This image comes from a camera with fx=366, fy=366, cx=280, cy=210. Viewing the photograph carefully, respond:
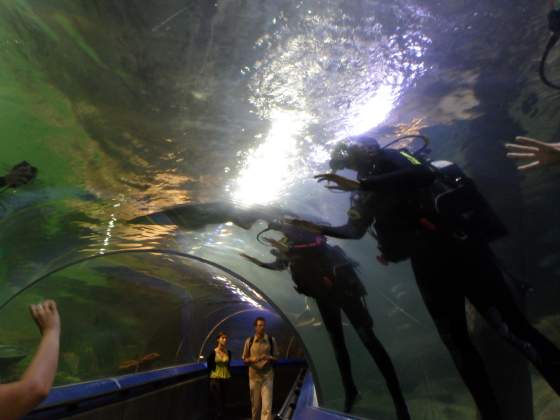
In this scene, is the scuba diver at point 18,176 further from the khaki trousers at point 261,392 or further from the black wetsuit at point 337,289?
the khaki trousers at point 261,392

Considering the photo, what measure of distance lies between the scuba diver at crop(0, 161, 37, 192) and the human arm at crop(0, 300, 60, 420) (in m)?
2.53

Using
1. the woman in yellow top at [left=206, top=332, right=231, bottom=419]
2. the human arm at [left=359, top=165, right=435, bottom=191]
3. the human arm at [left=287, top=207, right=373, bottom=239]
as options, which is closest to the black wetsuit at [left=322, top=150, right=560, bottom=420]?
the human arm at [left=359, top=165, right=435, bottom=191]

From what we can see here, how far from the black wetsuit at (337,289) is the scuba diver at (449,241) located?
1.75 metres

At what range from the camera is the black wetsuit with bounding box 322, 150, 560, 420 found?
3430 millimetres

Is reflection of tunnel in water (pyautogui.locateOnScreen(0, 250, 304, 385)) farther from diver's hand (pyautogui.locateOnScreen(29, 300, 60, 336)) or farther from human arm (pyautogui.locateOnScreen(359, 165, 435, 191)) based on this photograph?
diver's hand (pyautogui.locateOnScreen(29, 300, 60, 336))

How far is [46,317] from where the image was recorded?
1.87 meters

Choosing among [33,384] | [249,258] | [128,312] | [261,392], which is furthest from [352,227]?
[128,312]

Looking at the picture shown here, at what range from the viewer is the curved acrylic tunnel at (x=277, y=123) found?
2.59 metres

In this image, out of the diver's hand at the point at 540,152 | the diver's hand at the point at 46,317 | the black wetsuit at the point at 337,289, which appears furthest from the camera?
the black wetsuit at the point at 337,289

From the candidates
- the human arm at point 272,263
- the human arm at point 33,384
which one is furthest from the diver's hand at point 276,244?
the human arm at point 33,384

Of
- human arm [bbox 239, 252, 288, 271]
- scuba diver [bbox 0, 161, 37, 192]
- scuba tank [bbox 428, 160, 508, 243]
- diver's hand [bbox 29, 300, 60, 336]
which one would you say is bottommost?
diver's hand [bbox 29, 300, 60, 336]

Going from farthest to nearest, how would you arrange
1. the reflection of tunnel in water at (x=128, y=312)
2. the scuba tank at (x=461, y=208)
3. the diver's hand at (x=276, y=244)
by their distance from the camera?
the reflection of tunnel in water at (x=128, y=312)
the diver's hand at (x=276, y=244)
the scuba tank at (x=461, y=208)

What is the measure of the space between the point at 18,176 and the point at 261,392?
592 centimetres

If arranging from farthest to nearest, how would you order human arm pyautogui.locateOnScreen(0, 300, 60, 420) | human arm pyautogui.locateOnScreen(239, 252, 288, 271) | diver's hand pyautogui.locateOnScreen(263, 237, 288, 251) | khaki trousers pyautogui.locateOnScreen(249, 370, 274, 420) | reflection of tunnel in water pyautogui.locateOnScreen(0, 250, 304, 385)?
1. reflection of tunnel in water pyautogui.locateOnScreen(0, 250, 304, 385)
2. khaki trousers pyautogui.locateOnScreen(249, 370, 274, 420)
3. human arm pyautogui.locateOnScreen(239, 252, 288, 271)
4. diver's hand pyautogui.locateOnScreen(263, 237, 288, 251)
5. human arm pyautogui.locateOnScreen(0, 300, 60, 420)
